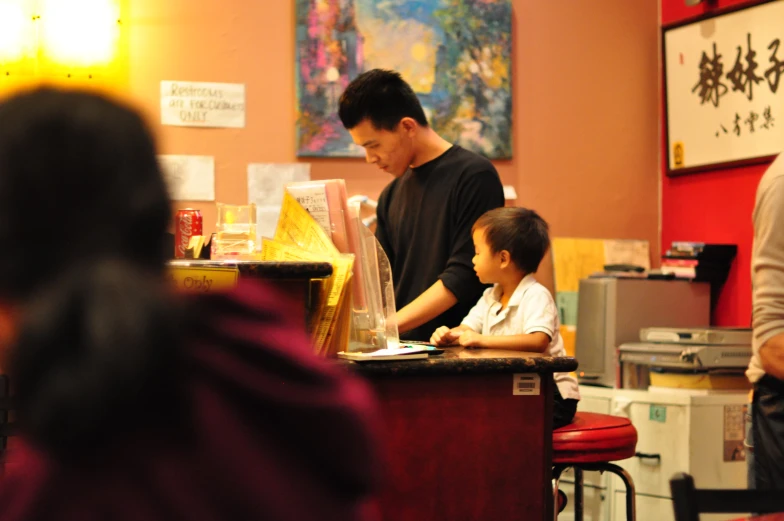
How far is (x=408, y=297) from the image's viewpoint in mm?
2906

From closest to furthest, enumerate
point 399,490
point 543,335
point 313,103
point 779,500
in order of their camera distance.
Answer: point 779,500, point 399,490, point 543,335, point 313,103

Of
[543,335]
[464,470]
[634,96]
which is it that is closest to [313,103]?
[634,96]

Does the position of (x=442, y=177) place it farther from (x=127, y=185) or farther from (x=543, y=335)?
(x=127, y=185)

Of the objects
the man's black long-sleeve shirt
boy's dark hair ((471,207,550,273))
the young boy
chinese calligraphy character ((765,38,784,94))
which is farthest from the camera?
chinese calligraphy character ((765,38,784,94))

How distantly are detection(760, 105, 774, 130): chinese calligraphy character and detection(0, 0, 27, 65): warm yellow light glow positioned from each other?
3.13 metres

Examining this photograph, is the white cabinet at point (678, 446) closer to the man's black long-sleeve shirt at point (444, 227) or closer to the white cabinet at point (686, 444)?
the white cabinet at point (686, 444)

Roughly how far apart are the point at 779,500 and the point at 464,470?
2.75 ft

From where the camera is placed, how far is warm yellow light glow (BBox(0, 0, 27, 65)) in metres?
3.69

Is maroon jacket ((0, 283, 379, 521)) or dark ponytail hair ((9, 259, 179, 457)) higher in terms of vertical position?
dark ponytail hair ((9, 259, 179, 457))

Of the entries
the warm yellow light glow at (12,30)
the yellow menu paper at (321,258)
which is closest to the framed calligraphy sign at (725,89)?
the yellow menu paper at (321,258)

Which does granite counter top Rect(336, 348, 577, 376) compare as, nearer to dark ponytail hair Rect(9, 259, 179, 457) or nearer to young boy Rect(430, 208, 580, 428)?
young boy Rect(430, 208, 580, 428)

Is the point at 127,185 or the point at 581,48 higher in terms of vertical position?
the point at 581,48

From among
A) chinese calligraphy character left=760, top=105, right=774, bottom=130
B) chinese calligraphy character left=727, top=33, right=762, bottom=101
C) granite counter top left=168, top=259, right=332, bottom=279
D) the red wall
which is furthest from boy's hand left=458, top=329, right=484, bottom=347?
chinese calligraphy character left=727, top=33, right=762, bottom=101

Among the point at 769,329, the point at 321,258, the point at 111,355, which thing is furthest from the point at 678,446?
the point at 111,355
